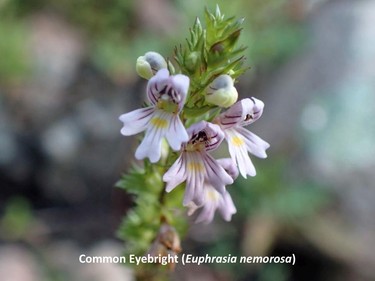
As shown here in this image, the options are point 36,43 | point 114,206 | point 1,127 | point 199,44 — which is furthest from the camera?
point 36,43

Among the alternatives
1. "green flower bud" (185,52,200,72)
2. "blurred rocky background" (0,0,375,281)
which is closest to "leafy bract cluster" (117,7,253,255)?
"green flower bud" (185,52,200,72)

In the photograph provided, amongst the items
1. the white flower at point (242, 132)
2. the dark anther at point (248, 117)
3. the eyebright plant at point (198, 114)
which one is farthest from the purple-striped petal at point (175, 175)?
the dark anther at point (248, 117)

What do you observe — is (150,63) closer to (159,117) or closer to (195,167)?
(159,117)

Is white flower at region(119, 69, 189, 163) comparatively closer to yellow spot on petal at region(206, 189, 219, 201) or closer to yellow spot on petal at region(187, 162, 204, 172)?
yellow spot on petal at region(187, 162, 204, 172)

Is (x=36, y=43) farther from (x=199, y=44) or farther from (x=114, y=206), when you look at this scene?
(x=199, y=44)

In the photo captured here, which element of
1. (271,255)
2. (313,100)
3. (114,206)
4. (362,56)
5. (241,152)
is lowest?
(241,152)

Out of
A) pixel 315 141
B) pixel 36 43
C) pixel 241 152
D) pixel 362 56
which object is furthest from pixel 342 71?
pixel 241 152

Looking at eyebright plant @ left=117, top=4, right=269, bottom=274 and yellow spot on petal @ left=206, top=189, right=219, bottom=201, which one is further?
yellow spot on petal @ left=206, top=189, right=219, bottom=201
